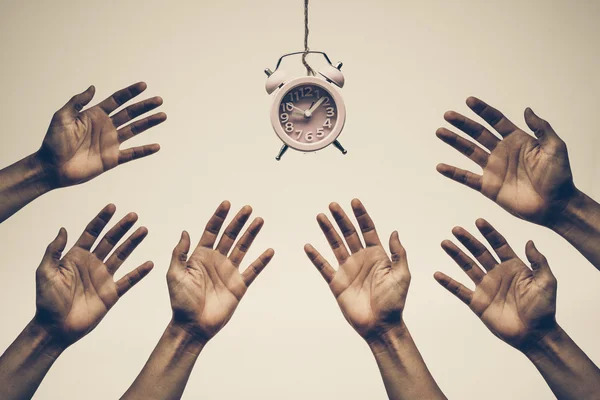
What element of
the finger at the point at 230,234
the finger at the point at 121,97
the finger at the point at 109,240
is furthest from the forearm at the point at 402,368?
the finger at the point at 121,97

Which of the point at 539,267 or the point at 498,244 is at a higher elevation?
the point at 498,244

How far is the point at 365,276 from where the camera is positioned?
3000 mm

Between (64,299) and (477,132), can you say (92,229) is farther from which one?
(477,132)

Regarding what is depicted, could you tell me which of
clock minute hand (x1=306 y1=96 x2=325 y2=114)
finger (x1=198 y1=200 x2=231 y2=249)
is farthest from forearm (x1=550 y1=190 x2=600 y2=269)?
finger (x1=198 y1=200 x2=231 y2=249)

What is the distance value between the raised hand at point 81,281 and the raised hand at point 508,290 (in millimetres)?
1255

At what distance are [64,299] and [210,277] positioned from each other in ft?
1.84

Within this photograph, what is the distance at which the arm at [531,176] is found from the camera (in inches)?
113

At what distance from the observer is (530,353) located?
2836 millimetres

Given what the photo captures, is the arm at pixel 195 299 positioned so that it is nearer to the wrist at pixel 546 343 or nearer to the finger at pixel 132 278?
the finger at pixel 132 278

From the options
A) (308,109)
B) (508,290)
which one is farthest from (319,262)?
(508,290)

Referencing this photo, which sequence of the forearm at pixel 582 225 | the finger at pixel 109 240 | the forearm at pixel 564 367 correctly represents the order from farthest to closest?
the finger at pixel 109 240
the forearm at pixel 582 225
the forearm at pixel 564 367

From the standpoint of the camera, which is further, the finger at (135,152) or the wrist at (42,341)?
the finger at (135,152)

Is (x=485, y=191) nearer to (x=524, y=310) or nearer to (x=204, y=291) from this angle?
(x=524, y=310)

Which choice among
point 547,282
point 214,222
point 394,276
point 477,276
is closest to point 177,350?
point 214,222
